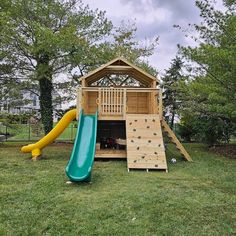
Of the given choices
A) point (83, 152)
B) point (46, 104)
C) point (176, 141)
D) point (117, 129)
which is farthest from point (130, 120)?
point (46, 104)

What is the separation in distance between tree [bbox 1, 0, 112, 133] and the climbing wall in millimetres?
5064

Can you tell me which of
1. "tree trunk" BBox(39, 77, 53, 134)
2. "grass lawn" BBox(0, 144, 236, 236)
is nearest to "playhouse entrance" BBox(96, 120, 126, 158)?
"grass lawn" BBox(0, 144, 236, 236)

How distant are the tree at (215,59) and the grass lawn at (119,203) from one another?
241 cm

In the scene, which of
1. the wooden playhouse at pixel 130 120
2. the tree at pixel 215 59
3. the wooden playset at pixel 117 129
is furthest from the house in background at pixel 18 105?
the tree at pixel 215 59

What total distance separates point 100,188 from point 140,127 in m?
3.45

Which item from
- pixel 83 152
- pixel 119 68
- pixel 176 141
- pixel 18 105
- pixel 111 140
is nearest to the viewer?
pixel 83 152

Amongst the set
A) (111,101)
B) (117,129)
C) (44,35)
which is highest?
(44,35)

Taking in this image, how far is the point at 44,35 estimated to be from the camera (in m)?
12.0

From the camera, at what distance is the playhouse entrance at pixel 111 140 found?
9.66 m

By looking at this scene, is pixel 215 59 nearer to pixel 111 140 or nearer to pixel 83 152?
pixel 83 152

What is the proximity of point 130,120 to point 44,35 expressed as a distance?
5.41 metres

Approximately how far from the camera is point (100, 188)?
5.91 metres

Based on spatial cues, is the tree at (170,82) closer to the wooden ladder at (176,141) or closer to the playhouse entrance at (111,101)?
the wooden ladder at (176,141)

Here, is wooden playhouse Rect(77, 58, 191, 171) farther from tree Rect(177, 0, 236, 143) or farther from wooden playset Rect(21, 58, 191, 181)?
tree Rect(177, 0, 236, 143)
